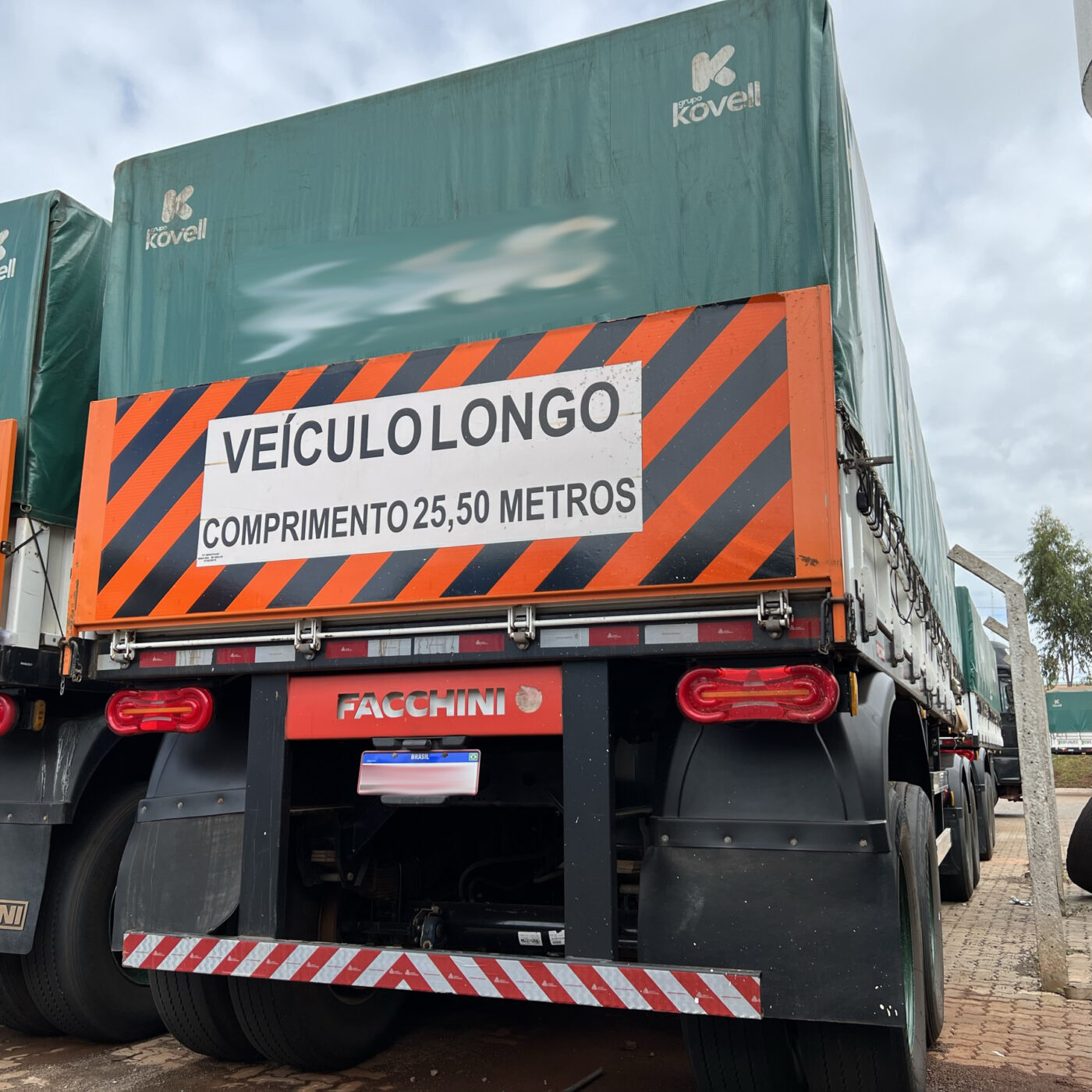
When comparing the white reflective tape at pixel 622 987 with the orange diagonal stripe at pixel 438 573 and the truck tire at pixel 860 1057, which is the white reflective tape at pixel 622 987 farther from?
the orange diagonal stripe at pixel 438 573

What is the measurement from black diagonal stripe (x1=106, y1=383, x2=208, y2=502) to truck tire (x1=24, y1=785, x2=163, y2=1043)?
1664 mm

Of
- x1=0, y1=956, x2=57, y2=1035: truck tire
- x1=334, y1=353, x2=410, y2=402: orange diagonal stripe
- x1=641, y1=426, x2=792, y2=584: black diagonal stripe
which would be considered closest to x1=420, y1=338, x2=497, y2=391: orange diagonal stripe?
x1=334, y1=353, x2=410, y2=402: orange diagonal stripe

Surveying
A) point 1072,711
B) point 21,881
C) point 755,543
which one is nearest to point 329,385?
point 755,543

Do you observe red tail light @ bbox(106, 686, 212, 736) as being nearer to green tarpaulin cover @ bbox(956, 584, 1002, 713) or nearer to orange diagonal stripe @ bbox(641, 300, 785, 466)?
orange diagonal stripe @ bbox(641, 300, 785, 466)

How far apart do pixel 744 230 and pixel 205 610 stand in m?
2.26

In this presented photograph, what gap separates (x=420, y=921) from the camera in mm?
3904

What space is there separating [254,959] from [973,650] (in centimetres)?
1194

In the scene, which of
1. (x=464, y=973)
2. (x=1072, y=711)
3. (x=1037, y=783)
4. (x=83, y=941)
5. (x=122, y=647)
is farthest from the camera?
(x=1072, y=711)

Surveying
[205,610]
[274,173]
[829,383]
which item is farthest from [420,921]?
[274,173]

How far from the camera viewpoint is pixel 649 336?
329 cm

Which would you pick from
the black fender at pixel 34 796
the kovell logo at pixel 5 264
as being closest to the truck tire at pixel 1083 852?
the black fender at pixel 34 796

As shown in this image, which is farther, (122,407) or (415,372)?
(122,407)

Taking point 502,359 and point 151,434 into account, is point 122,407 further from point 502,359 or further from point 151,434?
point 502,359

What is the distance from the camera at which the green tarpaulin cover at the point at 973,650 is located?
12469 mm
